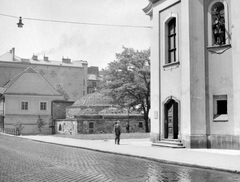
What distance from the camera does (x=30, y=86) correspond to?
57.9m

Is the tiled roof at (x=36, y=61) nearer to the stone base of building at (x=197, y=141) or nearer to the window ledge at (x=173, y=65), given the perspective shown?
the window ledge at (x=173, y=65)

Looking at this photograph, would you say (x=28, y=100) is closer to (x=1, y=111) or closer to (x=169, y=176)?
(x=1, y=111)

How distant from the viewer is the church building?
64.6 feet

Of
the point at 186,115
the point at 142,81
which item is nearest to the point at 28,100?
the point at 142,81

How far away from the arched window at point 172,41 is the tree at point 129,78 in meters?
19.5

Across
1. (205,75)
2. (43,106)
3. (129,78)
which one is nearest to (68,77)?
(43,106)

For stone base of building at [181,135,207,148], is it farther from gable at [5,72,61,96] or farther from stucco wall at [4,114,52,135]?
gable at [5,72,61,96]

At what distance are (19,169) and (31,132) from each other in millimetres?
45403

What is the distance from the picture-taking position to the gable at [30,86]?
56591 millimetres

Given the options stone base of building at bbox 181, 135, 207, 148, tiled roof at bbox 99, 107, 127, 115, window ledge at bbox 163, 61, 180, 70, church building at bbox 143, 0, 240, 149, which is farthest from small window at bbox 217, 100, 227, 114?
tiled roof at bbox 99, 107, 127, 115

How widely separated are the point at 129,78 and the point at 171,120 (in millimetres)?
21791

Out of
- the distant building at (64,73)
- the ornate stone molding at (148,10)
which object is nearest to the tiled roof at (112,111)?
the ornate stone molding at (148,10)

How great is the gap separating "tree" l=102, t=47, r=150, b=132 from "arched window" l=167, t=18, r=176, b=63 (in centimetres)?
A: 1952

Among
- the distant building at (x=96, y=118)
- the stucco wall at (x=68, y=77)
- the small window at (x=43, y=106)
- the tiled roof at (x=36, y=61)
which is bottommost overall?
the distant building at (x=96, y=118)
